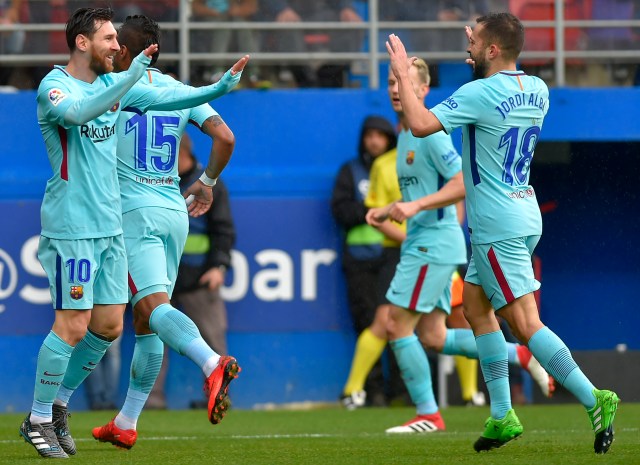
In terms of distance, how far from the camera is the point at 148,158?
773cm

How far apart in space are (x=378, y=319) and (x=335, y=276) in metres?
Answer: 0.71

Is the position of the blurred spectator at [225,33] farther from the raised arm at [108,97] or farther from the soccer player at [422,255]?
the raised arm at [108,97]

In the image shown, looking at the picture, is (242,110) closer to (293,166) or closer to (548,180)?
(293,166)

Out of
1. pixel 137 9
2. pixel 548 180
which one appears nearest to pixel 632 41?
pixel 548 180

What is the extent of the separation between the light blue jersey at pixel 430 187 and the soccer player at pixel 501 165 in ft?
6.37

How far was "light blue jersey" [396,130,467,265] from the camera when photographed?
916 cm

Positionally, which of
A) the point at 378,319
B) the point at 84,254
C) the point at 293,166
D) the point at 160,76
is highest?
the point at 160,76

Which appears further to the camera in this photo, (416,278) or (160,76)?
(416,278)

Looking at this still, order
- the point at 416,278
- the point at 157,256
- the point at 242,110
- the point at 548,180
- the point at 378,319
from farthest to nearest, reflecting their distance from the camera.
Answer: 1. the point at 548,180
2. the point at 242,110
3. the point at 378,319
4. the point at 416,278
5. the point at 157,256

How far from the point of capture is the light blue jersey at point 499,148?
700 cm

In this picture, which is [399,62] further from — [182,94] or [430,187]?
[430,187]

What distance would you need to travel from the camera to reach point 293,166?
12.8m

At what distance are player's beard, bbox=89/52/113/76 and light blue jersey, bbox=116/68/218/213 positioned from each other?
1.42 ft

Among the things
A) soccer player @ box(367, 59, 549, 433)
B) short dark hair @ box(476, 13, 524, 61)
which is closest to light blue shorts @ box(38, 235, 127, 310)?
short dark hair @ box(476, 13, 524, 61)
